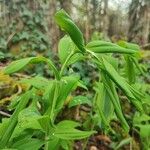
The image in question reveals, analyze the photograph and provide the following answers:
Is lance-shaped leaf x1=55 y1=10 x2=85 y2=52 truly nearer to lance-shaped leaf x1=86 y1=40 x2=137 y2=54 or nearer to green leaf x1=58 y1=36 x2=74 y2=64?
lance-shaped leaf x1=86 y1=40 x2=137 y2=54

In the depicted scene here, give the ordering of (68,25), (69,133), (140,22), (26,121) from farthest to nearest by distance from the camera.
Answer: (140,22), (69,133), (26,121), (68,25)

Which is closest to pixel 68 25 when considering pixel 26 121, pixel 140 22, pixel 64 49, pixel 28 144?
pixel 64 49

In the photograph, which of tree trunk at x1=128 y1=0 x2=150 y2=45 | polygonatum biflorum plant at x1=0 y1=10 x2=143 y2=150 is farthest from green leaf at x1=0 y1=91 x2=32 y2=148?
tree trunk at x1=128 y1=0 x2=150 y2=45

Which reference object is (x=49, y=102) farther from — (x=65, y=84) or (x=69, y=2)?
(x=69, y=2)

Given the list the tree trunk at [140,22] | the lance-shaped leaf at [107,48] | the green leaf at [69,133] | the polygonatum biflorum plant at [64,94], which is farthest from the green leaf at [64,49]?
the tree trunk at [140,22]

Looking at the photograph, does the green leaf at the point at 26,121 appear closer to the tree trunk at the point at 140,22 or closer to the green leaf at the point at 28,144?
the green leaf at the point at 28,144

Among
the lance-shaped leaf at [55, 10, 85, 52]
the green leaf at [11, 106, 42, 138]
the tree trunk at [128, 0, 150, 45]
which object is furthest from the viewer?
the tree trunk at [128, 0, 150, 45]

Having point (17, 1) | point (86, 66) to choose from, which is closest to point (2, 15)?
point (17, 1)

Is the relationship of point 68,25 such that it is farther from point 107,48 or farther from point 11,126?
point 11,126
